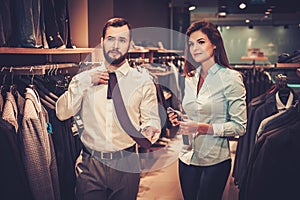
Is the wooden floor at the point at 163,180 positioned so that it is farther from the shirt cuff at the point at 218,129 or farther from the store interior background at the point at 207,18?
the shirt cuff at the point at 218,129

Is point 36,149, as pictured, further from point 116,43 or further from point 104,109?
point 116,43

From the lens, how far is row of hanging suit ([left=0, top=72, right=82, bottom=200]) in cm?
203

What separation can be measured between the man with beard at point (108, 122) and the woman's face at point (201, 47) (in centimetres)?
31

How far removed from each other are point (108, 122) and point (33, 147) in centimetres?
44

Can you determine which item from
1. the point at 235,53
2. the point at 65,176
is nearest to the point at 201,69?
the point at 65,176

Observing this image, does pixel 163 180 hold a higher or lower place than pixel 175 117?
lower

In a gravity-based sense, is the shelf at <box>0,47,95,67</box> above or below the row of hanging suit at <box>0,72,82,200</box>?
above

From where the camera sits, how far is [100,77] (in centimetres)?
244

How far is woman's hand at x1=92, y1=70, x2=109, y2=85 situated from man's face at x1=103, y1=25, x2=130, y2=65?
0.31 ft

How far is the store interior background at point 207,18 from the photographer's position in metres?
4.00

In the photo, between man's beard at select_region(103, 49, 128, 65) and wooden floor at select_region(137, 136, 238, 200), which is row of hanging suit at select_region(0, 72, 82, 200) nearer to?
man's beard at select_region(103, 49, 128, 65)

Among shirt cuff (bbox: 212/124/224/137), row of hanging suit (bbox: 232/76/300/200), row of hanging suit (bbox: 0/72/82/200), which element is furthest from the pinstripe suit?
row of hanging suit (bbox: 232/76/300/200)

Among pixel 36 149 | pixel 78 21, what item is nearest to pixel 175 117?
pixel 36 149

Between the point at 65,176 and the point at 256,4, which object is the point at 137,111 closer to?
the point at 65,176
